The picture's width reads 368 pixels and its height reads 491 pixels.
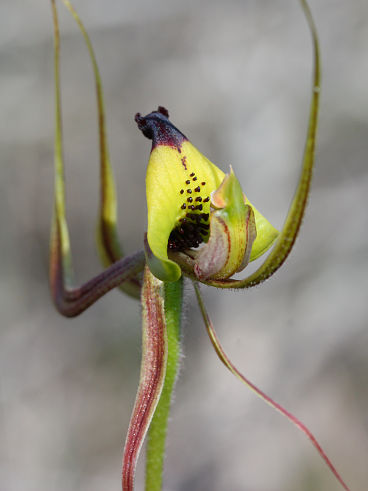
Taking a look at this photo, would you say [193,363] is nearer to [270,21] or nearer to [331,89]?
[331,89]

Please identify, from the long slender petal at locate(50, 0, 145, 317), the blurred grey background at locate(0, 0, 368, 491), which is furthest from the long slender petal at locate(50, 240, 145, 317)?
the blurred grey background at locate(0, 0, 368, 491)

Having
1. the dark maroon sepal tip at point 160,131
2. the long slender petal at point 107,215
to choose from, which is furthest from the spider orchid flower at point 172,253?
the long slender petal at point 107,215

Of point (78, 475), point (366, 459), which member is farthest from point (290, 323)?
point (78, 475)

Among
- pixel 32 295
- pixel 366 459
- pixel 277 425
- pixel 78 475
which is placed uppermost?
pixel 32 295

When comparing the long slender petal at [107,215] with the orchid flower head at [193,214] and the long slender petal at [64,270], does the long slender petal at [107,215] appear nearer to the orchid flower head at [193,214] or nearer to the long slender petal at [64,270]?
the long slender petal at [64,270]

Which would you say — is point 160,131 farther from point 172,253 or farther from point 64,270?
point 64,270

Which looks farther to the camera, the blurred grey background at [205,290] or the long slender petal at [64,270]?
the blurred grey background at [205,290]
